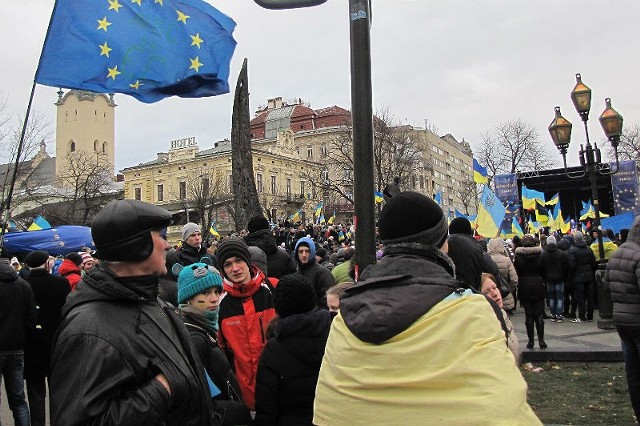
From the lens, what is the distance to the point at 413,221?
2363mm

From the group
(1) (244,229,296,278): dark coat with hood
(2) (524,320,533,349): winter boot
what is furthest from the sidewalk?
(1) (244,229,296,278): dark coat with hood

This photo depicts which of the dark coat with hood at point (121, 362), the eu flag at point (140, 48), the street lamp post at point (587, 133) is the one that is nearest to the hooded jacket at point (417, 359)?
the dark coat with hood at point (121, 362)

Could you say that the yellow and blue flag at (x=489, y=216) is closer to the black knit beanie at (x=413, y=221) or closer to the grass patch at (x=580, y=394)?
the grass patch at (x=580, y=394)

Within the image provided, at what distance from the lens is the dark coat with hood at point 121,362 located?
205cm

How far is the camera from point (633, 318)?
5656 millimetres

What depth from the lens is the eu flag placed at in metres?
5.30

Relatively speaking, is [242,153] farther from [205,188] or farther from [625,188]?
[205,188]

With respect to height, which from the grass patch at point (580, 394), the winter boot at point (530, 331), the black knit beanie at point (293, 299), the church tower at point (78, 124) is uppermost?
the church tower at point (78, 124)

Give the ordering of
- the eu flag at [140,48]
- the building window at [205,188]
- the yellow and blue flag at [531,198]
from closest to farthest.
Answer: the eu flag at [140,48] → the yellow and blue flag at [531,198] → the building window at [205,188]

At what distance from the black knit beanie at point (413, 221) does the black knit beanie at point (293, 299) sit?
Result: 1.54m

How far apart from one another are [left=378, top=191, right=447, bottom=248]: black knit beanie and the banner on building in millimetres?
27839

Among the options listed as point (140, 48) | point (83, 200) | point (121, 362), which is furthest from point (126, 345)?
point (83, 200)

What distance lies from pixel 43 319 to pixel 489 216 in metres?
10.6

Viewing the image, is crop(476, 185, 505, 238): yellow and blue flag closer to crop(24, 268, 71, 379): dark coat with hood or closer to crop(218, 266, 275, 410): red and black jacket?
crop(24, 268, 71, 379): dark coat with hood
